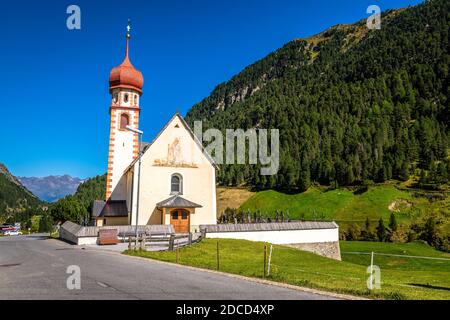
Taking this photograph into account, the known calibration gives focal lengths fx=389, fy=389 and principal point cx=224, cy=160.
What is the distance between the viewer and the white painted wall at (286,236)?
1387 inches

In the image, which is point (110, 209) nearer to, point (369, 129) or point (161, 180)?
point (161, 180)

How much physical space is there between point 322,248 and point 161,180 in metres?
17.6

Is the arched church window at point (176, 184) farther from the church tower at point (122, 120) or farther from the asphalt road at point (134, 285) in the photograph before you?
the asphalt road at point (134, 285)

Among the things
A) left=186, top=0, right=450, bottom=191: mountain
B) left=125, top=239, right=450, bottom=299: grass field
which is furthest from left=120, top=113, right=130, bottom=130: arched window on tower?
left=186, top=0, right=450, bottom=191: mountain

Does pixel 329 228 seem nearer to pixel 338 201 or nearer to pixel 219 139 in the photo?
pixel 338 201

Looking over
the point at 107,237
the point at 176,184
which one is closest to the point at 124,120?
the point at 176,184

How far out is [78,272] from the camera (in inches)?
604

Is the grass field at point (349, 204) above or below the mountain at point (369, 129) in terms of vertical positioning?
below

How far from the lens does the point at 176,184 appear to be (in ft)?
137

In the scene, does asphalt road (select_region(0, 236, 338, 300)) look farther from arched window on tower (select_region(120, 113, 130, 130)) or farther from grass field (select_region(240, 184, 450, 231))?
grass field (select_region(240, 184, 450, 231))

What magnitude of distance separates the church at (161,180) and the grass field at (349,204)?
149 ft

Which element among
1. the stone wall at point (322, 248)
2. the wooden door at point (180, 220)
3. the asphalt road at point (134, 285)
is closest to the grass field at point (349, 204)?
the stone wall at point (322, 248)
